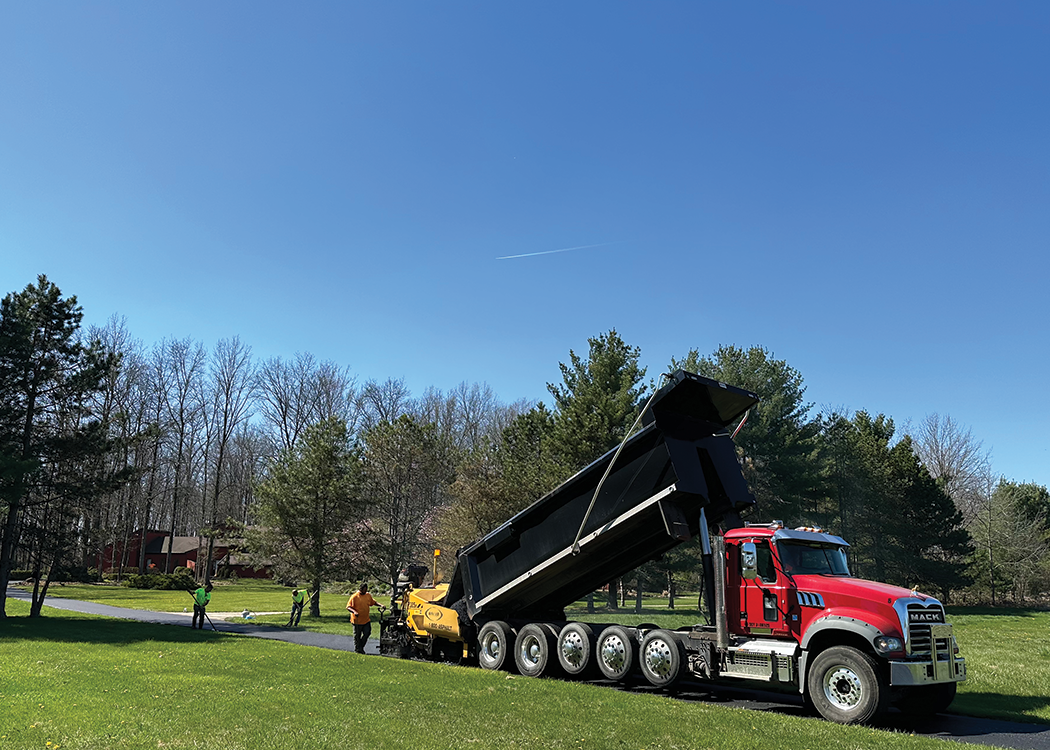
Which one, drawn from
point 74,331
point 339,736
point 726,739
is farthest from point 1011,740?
point 74,331

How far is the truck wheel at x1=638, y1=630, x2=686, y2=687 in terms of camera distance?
37.7 ft

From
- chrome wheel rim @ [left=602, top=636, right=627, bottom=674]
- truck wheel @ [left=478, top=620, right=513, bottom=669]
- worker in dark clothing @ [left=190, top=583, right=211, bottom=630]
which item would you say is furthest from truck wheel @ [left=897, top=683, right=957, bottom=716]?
worker in dark clothing @ [left=190, top=583, right=211, bottom=630]

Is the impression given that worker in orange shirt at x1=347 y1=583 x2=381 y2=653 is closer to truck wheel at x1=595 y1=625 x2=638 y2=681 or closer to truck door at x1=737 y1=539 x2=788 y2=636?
truck wheel at x1=595 y1=625 x2=638 y2=681

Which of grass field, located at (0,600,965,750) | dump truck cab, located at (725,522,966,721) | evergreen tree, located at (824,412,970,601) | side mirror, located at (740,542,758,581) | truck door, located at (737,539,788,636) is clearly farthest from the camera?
evergreen tree, located at (824,412,970,601)

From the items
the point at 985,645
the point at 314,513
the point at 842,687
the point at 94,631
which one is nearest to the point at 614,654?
the point at 842,687

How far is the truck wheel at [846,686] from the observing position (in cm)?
949

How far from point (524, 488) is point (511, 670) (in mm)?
19655

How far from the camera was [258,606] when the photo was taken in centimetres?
3706

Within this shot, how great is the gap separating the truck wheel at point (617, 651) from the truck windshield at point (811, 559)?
2.93m

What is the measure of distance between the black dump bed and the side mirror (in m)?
0.91

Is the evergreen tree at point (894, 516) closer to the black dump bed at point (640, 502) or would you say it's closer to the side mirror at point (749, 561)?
the black dump bed at point (640, 502)

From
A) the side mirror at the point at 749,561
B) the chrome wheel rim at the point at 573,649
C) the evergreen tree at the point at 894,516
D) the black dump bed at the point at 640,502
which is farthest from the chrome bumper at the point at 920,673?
the evergreen tree at the point at 894,516

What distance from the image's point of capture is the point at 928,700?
10.5 m

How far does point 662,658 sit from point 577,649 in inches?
68.9
